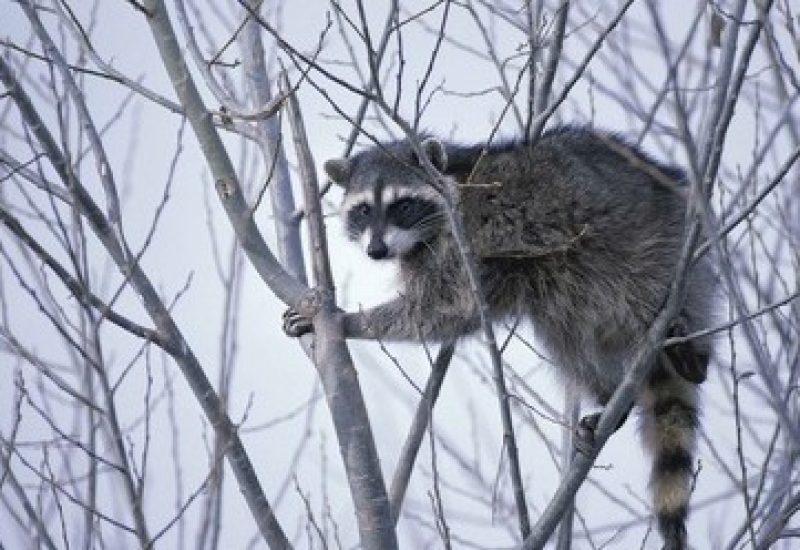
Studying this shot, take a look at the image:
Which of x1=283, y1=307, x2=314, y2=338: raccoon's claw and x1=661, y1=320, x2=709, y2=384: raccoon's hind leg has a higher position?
x1=283, y1=307, x2=314, y2=338: raccoon's claw

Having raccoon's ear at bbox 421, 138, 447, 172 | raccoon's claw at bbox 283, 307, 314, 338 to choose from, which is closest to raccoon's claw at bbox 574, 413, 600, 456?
raccoon's claw at bbox 283, 307, 314, 338

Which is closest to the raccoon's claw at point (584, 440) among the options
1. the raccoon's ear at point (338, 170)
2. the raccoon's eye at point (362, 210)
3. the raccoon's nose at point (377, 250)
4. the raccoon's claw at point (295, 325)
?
the raccoon's claw at point (295, 325)

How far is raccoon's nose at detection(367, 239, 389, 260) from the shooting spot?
18.2ft

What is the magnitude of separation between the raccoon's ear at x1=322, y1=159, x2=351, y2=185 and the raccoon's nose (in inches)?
20.6

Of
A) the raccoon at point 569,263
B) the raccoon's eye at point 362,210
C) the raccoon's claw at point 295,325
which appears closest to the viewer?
the raccoon's claw at point 295,325

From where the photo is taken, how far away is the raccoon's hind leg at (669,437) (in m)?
4.87

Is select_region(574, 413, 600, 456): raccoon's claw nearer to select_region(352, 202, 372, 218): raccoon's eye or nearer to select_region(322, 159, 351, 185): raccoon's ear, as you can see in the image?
select_region(352, 202, 372, 218): raccoon's eye

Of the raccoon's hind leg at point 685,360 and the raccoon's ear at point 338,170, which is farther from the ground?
the raccoon's ear at point 338,170

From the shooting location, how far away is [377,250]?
218 inches

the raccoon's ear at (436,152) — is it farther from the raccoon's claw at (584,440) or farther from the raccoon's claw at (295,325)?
the raccoon's claw at (584,440)

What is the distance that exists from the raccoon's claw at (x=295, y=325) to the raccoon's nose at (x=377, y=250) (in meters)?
0.66

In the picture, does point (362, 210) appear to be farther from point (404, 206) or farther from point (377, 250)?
point (377, 250)

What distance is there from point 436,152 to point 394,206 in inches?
13.1

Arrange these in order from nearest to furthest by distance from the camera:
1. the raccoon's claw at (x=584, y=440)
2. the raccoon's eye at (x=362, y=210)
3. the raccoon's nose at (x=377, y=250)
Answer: the raccoon's claw at (x=584, y=440) → the raccoon's nose at (x=377, y=250) → the raccoon's eye at (x=362, y=210)
